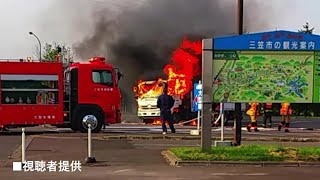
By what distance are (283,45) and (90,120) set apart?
10339mm

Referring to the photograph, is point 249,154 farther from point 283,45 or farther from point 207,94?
point 283,45

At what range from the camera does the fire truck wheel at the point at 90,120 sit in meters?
22.6

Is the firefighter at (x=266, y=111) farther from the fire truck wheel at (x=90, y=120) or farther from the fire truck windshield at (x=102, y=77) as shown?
the fire truck wheel at (x=90, y=120)

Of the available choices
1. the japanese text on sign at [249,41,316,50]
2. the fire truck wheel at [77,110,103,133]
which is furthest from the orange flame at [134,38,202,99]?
the japanese text on sign at [249,41,316,50]

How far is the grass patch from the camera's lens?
13482 millimetres

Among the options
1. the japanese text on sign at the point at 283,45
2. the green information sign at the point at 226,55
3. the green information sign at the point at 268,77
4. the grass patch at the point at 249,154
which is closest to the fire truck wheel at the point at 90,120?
the grass patch at the point at 249,154

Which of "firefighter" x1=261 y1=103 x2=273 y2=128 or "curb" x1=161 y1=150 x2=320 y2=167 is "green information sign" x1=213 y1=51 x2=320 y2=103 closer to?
"curb" x1=161 y1=150 x2=320 y2=167

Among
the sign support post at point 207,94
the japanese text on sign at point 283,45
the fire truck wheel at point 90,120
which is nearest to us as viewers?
the sign support post at point 207,94

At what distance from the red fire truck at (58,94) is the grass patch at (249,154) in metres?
→ 8.68

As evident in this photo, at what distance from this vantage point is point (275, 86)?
14.4 metres

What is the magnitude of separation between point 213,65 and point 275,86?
1.60 m

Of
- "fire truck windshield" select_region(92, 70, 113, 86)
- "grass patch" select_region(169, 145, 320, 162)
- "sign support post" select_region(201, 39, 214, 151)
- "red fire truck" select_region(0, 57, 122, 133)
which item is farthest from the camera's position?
"fire truck windshield" select_region(92, 70, 113, 86)

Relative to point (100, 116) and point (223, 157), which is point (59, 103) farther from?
point (223, 157)

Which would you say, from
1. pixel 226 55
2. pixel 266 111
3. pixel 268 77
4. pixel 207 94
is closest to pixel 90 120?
pixel 207 94
